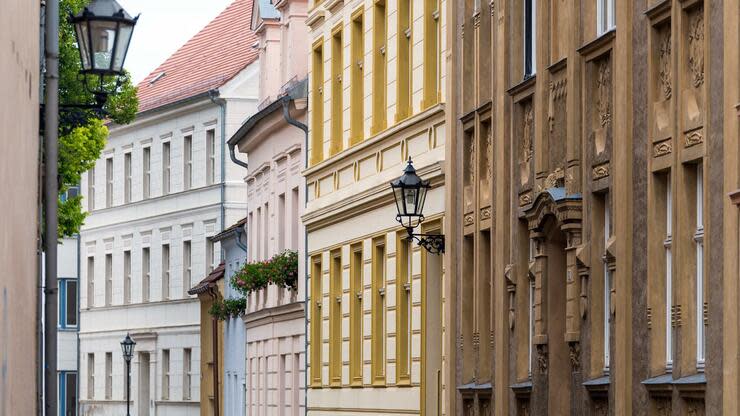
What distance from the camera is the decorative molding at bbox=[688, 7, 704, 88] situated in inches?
618

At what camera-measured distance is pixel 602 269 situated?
18547 millimetres

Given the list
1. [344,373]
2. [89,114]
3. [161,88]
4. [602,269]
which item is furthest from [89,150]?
[161,88]

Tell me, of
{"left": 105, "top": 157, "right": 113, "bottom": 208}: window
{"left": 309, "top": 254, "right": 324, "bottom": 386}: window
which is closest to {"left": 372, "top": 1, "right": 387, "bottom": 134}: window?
{"left": 309, "top": 254, "right": 324, "bottom": 386}: window

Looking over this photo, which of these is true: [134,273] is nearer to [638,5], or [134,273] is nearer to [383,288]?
[383,288]

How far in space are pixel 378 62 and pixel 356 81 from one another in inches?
67.7

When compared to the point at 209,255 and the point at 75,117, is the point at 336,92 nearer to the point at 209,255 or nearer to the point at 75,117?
the point at 75,117

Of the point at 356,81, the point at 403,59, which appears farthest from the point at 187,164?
the point at 403,59

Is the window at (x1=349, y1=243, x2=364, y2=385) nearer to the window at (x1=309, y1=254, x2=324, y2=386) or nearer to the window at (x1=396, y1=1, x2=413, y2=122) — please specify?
the window at (x1=309, y1=254, x2=324, y2=386)

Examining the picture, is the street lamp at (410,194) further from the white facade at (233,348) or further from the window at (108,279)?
the window at (108,279)

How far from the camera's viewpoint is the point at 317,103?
34844mm

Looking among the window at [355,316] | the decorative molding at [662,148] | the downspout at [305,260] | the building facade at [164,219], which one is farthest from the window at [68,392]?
the decorative molding at [662,148]

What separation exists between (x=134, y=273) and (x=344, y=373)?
30.5 m

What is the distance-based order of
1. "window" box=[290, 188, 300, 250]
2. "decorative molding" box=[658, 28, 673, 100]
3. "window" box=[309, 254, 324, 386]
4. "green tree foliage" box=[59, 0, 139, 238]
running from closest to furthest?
"decorative molding" box=[658, 28, 673, 100] < "green tree foliage" box=[59, 0, 139, 238] < "window" box=[309, 254, 324, 386] < "window" box=[290, 188, 300, 250]

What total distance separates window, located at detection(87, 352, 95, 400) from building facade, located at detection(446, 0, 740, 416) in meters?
41.0
